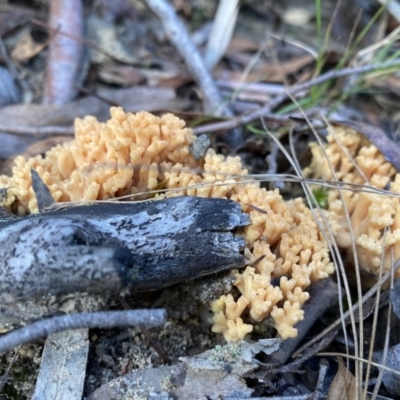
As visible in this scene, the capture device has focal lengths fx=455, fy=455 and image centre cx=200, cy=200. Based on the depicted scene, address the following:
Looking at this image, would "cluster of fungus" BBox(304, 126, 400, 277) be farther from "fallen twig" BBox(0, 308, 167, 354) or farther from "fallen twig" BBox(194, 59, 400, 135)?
"fallen twig" BBox(0, 308, 167, 354)

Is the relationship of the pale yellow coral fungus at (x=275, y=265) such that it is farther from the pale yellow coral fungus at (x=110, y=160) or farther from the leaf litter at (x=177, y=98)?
the pale yellow coral fungus at (x=110, y=160)

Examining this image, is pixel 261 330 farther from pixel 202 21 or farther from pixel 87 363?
pixel 202 21

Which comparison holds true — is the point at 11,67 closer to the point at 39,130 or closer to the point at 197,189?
the point at 39,130

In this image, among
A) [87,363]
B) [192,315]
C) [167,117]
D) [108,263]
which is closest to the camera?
[108,263]

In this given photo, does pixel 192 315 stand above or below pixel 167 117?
below

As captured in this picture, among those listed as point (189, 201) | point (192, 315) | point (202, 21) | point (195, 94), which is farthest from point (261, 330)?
point (202, 21)

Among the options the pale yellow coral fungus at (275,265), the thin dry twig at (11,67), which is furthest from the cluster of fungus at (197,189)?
the thin dry twig at (11,67)
